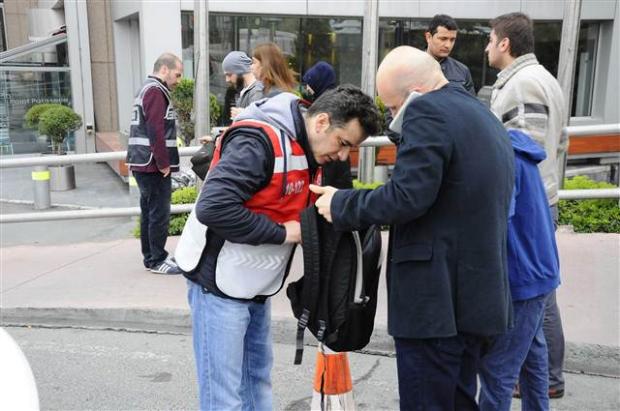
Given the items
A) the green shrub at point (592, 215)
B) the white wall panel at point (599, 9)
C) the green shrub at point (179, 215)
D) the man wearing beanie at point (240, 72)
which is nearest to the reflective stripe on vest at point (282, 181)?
the man wearing beanie at point (240, 72)

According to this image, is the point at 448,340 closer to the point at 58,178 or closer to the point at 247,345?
the point at 247,345

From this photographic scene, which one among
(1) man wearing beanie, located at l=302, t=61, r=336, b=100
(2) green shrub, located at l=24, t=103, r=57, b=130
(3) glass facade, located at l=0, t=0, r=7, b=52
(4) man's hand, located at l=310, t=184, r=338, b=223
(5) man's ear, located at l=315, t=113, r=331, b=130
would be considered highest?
(3) glass facade, located at l=0, t=0, r=7, b=52

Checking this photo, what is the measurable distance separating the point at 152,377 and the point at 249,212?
2093mm

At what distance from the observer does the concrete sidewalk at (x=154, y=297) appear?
4477mm

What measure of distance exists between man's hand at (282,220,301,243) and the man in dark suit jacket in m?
0.15

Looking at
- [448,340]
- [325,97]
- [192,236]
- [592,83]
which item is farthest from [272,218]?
[592,83]

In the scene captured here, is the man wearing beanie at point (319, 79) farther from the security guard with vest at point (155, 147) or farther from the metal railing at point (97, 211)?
the security guard with vest at point (155, 147)

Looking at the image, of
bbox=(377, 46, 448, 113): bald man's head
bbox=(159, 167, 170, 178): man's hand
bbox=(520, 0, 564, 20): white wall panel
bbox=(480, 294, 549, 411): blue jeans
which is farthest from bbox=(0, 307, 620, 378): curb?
bbox=(520, 0, 564, 20): white wall panel

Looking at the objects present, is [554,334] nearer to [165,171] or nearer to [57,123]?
[165,171]

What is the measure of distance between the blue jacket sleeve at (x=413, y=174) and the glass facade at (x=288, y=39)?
34.5 feet

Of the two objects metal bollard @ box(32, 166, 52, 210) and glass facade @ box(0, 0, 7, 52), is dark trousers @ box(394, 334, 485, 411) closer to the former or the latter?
metal bollard @ box(32, 166, 52, 210)

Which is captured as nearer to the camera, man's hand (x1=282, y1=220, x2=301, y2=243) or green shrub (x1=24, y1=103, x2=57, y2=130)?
man's hand (x1=282, y1=220, x2=301, y2=243)

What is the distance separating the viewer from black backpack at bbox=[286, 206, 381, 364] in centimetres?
251

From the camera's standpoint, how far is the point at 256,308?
2875 mm
